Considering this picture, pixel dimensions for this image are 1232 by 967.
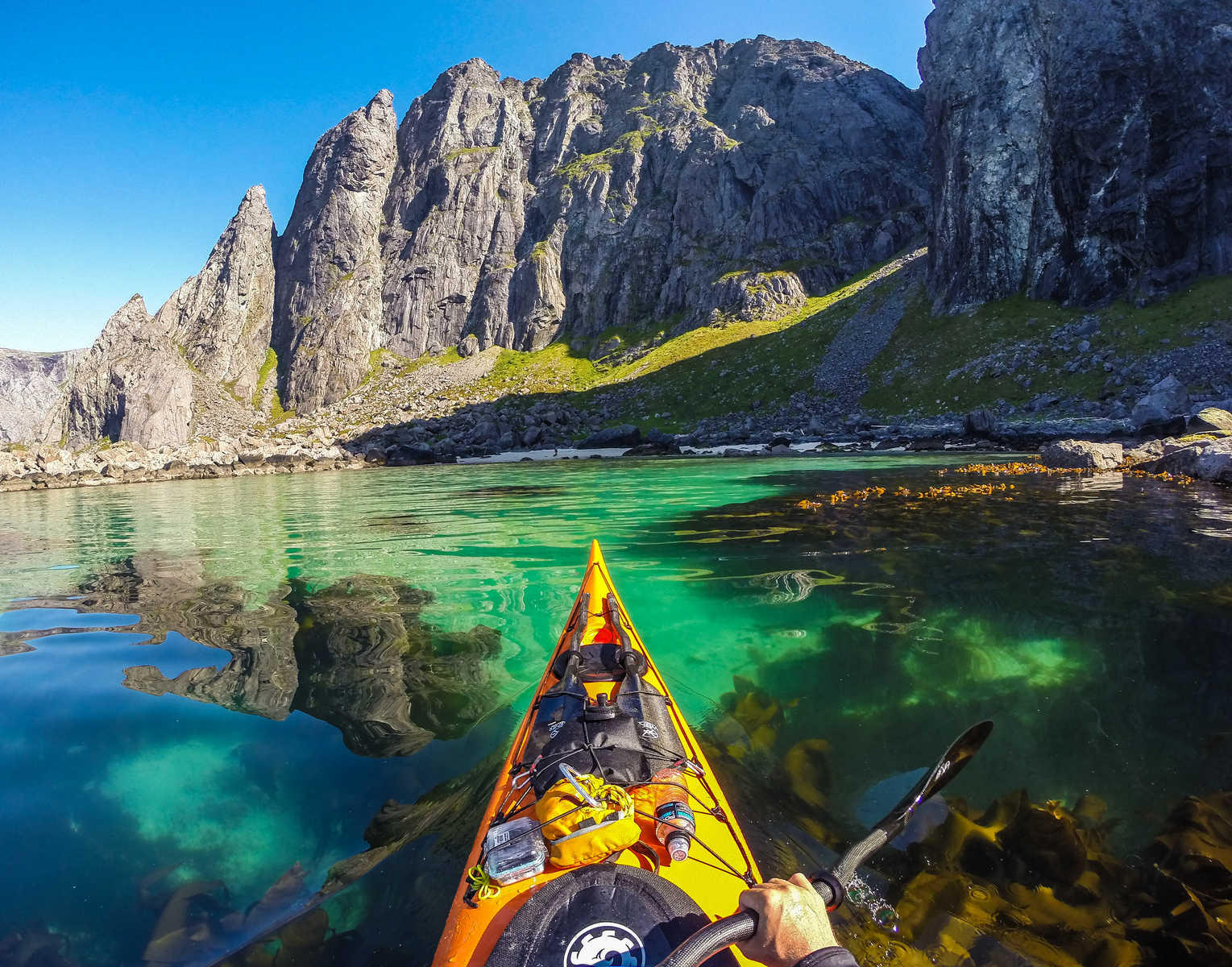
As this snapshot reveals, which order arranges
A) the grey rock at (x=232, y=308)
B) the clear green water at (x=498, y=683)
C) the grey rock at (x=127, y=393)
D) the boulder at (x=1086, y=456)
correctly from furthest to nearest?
the grey rock at (x=232, y=308) → the grey rock at (x=127, y=393) → the boulder at (x=1086, y=456) → the clear green water at (x=498, y=683)

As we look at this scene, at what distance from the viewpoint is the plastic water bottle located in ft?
11.8

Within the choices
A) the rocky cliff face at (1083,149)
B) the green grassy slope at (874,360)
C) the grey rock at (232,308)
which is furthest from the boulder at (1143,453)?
the grey rock at (232,308)

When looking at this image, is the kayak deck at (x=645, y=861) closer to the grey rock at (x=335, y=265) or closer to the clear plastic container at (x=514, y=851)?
the clear plastic container at (x=514, y=851)

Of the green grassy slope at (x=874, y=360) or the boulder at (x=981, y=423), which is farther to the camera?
the green grassy slope at (x=874, y=360)

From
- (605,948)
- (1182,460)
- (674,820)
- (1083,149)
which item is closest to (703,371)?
(1083,149)

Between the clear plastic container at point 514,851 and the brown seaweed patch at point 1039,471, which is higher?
the brown seaweed patch at point 1039,471

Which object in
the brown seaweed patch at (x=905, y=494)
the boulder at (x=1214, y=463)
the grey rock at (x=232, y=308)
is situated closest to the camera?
the boulder at (x=1214, y=463)

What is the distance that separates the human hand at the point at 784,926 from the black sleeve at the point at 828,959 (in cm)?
14

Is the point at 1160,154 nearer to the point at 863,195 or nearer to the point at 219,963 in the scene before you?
the point at 863,195

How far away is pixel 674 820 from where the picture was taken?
375cm

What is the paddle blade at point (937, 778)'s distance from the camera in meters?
4.10

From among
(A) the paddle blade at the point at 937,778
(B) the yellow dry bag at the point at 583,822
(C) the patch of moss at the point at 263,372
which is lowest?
(A) the paddle blade at the point at 937,778

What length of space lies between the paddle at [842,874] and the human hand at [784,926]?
65 mm

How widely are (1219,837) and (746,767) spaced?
3.69 metres
